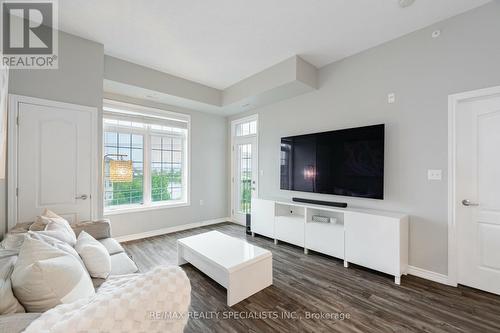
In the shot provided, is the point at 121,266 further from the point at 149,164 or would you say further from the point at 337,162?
the point at 337,162

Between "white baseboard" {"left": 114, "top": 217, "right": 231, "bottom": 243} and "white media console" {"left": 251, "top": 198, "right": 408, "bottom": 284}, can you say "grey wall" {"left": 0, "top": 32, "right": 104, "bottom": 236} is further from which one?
"white media console" {"left": 251, "top": 198, "right": 408, "bottom": 284}

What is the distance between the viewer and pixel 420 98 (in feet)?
8.39

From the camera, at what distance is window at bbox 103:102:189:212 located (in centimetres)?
375

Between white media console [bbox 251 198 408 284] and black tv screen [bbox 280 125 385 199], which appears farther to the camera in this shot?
black tv screen [bbox 280 125 385 199]

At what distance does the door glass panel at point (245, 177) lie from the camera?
4.86 metres

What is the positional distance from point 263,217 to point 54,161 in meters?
3.07

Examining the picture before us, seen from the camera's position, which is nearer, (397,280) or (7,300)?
(7,300)

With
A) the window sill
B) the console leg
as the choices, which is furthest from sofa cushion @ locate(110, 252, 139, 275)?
the console leg

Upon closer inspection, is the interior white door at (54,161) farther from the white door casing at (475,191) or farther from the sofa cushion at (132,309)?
the white door casing at (475,191)

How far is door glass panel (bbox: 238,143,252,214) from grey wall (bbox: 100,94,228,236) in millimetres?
459

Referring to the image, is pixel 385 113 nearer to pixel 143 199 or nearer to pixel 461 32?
pixel 461 32

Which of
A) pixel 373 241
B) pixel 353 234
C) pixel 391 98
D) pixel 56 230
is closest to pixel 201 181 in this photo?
pixel 56 230

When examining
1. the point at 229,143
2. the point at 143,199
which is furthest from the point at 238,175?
the point at 143,199

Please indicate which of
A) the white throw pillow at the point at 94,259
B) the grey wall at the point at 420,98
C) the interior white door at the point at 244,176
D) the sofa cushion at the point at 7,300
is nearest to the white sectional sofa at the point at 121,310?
the sofa cushion at the point at 7,300
